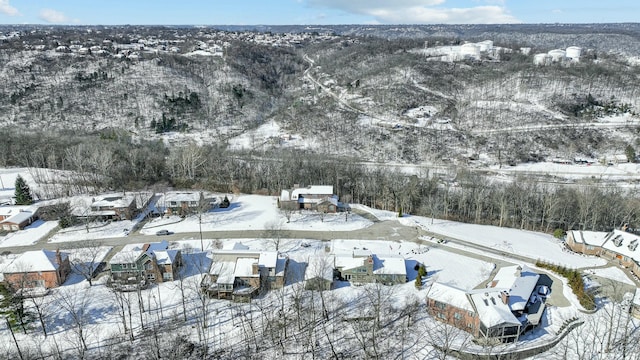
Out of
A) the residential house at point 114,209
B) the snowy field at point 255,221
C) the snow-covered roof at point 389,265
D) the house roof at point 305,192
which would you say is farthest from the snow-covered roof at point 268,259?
the residential house at point 114,209

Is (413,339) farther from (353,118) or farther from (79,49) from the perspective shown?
(79,49)

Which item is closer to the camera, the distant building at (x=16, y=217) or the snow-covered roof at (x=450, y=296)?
the snow-covered roof at (x=450, y=296)

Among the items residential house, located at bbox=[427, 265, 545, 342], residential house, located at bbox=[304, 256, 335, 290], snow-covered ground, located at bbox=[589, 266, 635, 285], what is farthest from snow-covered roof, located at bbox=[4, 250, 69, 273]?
snow-covered ground, located at bbox=[589, 266, 635, 285]

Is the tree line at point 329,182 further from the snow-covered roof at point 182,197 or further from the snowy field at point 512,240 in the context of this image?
the snow-covered roof at point 182,197

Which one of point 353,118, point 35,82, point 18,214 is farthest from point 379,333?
point 35,82

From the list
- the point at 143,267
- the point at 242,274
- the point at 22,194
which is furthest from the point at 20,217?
the point at 242,274

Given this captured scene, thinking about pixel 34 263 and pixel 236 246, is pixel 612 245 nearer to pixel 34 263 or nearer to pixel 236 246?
pixel 236 246
